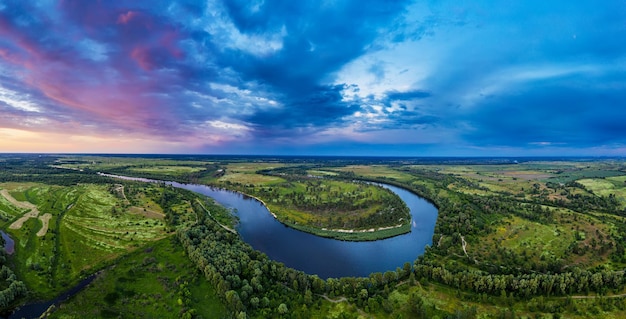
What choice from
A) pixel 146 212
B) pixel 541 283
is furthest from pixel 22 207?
pixel 541 283

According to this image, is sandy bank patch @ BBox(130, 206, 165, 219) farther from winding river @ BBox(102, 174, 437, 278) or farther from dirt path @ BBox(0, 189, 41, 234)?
dirt path @ BBox(0, 189, 41, 234)

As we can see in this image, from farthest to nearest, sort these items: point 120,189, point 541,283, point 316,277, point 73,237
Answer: point 120,189 → point 73,237 → point 316,277 → point 541,283

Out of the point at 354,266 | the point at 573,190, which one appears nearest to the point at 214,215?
the point at 354,266

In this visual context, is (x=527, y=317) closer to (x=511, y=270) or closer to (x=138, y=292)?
(x=511, y=270)

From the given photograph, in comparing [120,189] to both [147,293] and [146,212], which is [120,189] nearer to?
[146,212]

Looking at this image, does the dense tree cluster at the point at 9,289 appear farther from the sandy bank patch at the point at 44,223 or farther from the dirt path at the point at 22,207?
the dirt path at the point at 22,207
